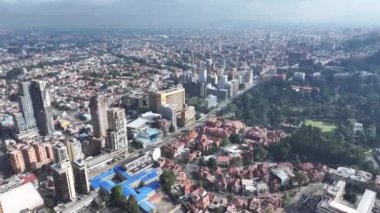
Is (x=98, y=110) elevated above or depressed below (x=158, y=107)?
above

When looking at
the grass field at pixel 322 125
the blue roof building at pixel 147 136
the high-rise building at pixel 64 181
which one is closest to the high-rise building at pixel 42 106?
the blue roof building at pixel 147 136

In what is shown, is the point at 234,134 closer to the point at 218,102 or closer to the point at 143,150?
the point at 143,150

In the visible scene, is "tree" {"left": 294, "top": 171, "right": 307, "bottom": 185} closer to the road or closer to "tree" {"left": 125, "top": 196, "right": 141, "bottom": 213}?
"tree" {"left": 125, "top": 196, "right": 141, "bottom": 213}

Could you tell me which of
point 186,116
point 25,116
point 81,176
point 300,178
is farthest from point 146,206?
point 25,116

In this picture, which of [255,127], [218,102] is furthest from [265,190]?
[218,102]

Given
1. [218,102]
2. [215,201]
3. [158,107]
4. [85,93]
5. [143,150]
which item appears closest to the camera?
[215,201]

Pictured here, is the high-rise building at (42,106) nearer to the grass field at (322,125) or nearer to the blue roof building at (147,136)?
the blue roof building at (147,136)

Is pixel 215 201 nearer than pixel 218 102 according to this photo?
Yes
